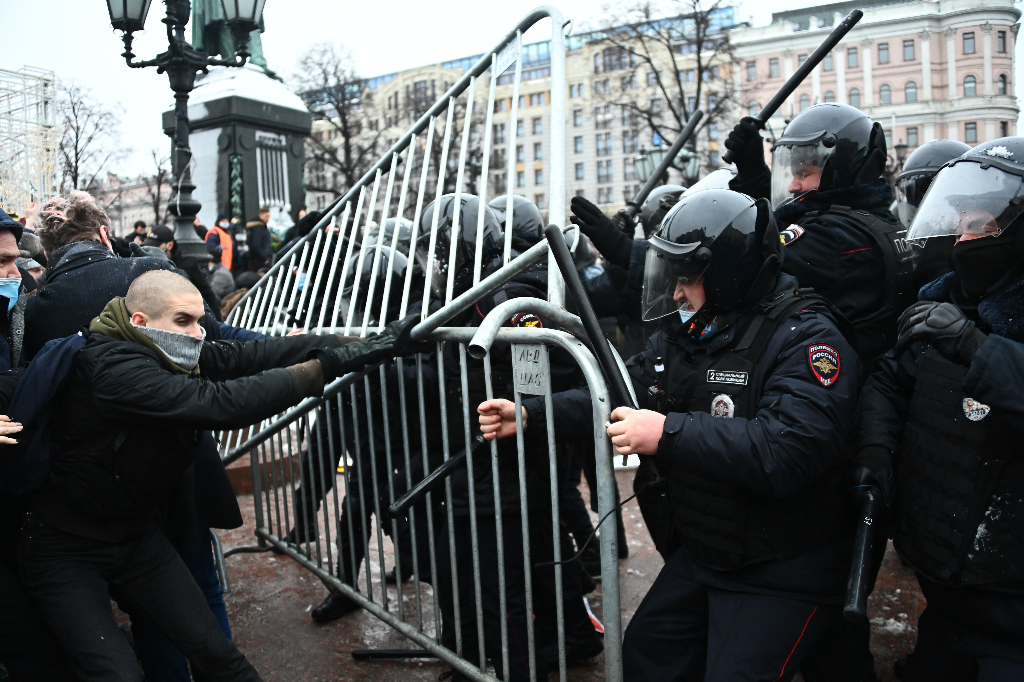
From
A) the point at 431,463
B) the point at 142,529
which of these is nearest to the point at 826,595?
the point at 431,463

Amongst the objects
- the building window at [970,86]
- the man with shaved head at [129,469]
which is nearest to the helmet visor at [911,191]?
the man with shaved head at [129,469]

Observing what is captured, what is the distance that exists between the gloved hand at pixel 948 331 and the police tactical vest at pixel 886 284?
84 cm

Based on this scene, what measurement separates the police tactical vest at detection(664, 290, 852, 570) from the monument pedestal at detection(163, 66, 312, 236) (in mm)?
11780

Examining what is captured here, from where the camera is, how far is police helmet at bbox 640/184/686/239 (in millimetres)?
5234

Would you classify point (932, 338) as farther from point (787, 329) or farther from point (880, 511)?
point (880, 511)

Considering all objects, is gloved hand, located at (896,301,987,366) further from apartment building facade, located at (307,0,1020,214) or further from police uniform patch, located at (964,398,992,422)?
apartment building facade, located at (307,0,1020,214)

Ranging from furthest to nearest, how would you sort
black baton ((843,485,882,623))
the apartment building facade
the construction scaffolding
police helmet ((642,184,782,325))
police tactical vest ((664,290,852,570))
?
the apartment building facade
the construction scaffolding
police helmet ((642,184,782,325))
police tactical vest ((664,290,852,570))
black baton ((843,485,882,623))

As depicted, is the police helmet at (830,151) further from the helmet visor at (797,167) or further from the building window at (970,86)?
the building window at (970,86)

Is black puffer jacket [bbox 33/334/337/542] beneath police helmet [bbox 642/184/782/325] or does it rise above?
beneath

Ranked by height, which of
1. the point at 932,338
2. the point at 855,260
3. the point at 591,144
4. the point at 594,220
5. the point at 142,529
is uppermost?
the point at 591,144

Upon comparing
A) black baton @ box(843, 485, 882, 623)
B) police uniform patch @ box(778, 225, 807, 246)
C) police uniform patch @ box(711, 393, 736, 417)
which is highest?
police uniform patch @ box(778, 225, 807, 246)

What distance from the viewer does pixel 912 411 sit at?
2.16m

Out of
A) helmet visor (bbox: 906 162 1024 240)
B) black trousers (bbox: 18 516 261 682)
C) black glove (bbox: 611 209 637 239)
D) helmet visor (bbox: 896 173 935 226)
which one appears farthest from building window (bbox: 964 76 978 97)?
black trousers (bbox: 18 516 261 682)

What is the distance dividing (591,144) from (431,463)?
73.9 m
